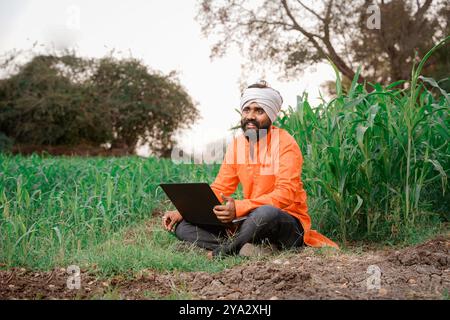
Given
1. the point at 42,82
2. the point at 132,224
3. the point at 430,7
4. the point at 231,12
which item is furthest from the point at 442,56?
the point at 132,224

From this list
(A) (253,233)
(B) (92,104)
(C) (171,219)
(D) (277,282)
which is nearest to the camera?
(D) (277,282)

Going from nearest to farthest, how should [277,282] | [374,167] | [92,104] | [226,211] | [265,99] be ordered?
[277,282] → [226,211] → [265,99] → [374,167] → [92,104]

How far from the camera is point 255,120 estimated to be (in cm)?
368

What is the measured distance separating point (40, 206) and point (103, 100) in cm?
872

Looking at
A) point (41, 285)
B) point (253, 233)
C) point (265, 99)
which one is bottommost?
point (41, 285)

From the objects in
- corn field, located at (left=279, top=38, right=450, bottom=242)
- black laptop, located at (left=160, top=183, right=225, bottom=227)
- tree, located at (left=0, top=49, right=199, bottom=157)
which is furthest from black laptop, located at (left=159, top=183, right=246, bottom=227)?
tree, located at (left=0, top=49, right=199, bottom=157)

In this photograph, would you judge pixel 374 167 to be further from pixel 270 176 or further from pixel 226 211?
pixel 226 211

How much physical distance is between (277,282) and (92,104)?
11327 millimetres

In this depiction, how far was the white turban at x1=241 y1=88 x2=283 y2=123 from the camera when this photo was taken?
3662mm

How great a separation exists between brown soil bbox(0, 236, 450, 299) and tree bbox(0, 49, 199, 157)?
10.4 metres

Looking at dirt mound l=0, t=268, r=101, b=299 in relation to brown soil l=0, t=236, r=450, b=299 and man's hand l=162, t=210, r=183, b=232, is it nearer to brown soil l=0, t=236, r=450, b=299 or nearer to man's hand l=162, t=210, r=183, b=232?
brown soil l=0, t=236, r=450, b=299

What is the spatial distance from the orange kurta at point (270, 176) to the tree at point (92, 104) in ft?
32.1

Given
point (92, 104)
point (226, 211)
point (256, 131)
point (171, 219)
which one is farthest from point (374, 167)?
point (92, 104)
